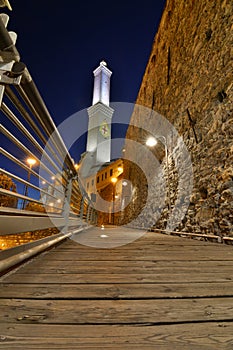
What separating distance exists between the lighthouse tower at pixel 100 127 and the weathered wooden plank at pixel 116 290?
3371cm

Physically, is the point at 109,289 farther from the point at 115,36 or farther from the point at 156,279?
the point at 115,36

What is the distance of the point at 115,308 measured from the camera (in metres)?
0.88

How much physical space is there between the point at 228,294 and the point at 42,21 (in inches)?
2034

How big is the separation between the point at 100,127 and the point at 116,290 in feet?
124

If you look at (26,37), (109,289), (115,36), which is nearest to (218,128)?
(109,289)

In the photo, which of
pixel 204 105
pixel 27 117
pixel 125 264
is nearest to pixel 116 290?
pixel 125 264

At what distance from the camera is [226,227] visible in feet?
9.81

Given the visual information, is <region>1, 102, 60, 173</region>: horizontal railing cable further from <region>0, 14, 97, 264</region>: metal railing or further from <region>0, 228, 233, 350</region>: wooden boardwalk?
<region>0, 228, 233, 350</region>: wooden boardwalk

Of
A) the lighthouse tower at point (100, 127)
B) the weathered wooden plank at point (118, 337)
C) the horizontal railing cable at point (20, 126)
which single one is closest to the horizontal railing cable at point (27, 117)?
the horizontal railing cable at point (20, 126)

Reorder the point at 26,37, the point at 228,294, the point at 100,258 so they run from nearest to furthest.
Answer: the point at 228,294 < the point at 100,258 < the point at 26,37

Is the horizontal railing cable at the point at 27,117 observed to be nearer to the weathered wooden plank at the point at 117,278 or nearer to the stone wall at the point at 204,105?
the weathered wooden plank at the point at 117,278

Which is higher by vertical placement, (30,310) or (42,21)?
(42,21)

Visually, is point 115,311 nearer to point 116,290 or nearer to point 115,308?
point 115,308

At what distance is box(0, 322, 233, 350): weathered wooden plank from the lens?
635mm
